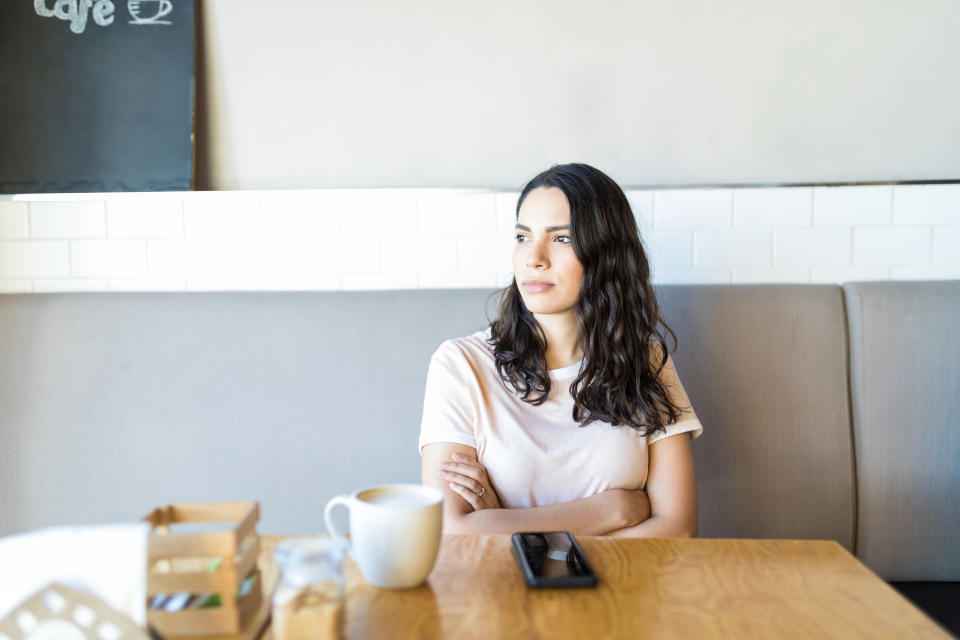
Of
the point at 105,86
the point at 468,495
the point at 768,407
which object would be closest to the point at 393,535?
the point at 468,495

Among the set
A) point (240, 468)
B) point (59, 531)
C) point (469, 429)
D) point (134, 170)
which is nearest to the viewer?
point (59, 531)

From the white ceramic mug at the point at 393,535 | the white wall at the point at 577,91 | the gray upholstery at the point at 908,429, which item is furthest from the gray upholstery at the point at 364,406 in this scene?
the white ceramic mug at the point at 393,535

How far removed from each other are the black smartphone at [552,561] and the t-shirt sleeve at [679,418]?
1.86ft

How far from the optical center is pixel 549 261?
1.49 meters

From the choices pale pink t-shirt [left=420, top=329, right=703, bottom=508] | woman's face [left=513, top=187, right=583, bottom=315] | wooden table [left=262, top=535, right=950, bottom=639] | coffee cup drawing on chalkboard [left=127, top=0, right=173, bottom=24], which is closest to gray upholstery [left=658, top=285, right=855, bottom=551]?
pale pink t-shirt [left=420, top=329, right=703, bottom=508]

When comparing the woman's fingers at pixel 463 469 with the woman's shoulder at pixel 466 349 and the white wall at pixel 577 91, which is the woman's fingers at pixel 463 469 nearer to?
the woman's shoulder at pixel 466 349

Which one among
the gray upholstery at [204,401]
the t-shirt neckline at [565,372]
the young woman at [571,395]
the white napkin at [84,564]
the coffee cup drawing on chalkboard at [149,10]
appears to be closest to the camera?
the white napkin at [84,564]

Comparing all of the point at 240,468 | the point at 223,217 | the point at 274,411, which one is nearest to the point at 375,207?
the point at 223,217

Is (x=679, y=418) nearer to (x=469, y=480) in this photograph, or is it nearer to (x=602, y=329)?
(x=602, y=329)

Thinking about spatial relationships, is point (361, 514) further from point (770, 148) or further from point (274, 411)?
point (770, 148)

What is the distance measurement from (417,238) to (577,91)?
22.3 inches

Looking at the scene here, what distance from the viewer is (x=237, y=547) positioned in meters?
0.66

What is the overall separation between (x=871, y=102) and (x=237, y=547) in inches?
76.9

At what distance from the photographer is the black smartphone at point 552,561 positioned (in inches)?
32.4
